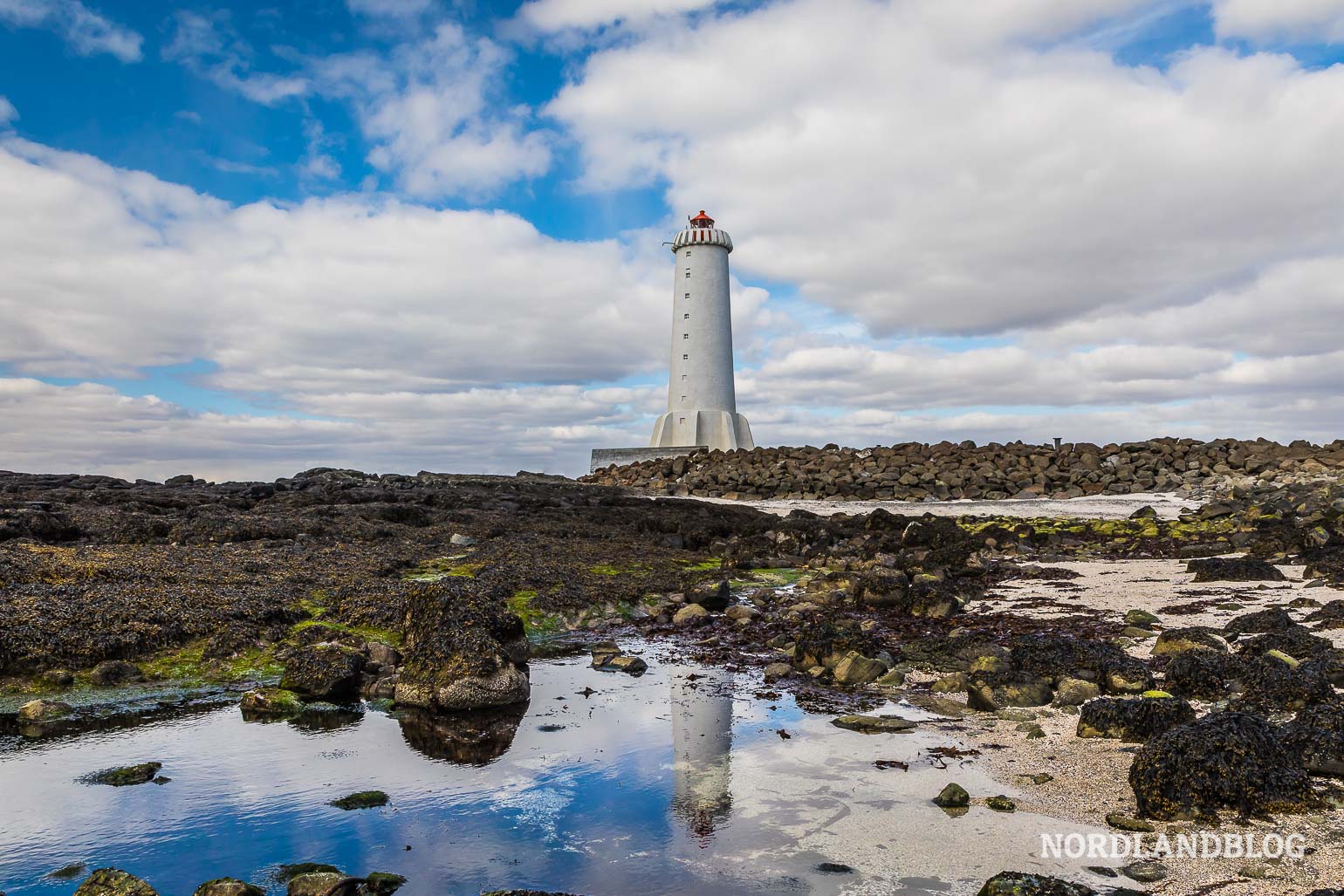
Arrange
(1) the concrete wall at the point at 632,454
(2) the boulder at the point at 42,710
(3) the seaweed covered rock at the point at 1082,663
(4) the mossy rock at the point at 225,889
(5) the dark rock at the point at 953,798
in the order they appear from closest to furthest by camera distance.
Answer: (4) the mossy rock at the point at 225,889 < (5) the dark rock at the point at 953,798 < (2) the boulder at the point at 42,710 < (3) the seaweed covered rock at the point at 1082,663 < (1) the concrete wall at the point at 632,454

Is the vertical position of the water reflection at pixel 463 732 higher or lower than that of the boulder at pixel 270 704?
lower

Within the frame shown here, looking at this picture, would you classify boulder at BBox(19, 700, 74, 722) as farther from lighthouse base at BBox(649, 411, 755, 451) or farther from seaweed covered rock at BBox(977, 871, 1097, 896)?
lighthouse base at BBox(649, 411, 755, 451)

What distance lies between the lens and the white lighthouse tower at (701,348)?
4341 cm

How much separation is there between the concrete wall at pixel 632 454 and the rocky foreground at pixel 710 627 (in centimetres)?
2532

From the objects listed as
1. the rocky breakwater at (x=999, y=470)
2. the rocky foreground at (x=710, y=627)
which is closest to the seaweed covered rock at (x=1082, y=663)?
the rocky foreground at (x=710, y=627)

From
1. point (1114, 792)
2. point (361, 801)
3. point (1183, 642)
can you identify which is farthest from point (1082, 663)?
point (361, 801)

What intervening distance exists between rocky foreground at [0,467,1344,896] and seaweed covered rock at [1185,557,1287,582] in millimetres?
37

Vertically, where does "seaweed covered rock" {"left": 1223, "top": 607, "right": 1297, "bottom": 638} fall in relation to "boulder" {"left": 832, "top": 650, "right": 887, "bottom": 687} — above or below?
above

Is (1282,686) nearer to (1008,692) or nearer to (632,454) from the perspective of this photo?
(1008,692)

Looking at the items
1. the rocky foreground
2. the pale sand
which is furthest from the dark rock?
the pale sand

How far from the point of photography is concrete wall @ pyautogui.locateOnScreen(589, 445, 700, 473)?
43.1 m

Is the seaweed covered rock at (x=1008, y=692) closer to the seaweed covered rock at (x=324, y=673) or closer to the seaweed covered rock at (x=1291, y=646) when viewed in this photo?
the seaweed covered rock at (x=1291, y=646)

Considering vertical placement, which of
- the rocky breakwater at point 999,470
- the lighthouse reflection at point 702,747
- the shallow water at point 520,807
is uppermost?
the rocky breakwater at point 999,470

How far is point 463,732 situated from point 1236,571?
11.6m
